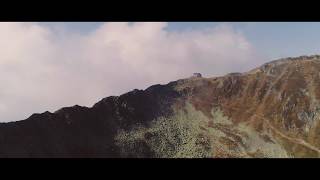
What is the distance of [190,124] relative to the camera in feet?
223

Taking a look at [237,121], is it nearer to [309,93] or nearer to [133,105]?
[309,93]

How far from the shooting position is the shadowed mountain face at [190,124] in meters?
59.2

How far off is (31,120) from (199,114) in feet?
83.6

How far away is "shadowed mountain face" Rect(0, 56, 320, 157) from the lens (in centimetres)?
5925

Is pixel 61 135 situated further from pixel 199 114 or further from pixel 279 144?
pixel 279 144

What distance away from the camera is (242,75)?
80.9 m

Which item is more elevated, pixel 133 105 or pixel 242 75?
pixel 242 75

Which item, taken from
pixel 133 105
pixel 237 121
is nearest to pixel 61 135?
pixel 133 105
